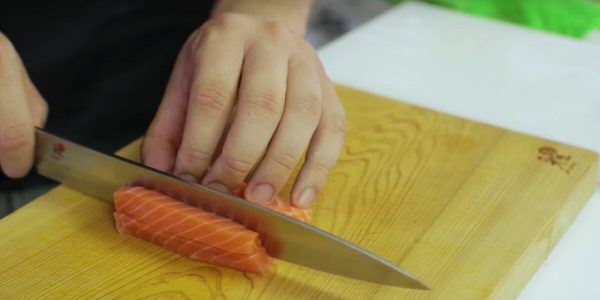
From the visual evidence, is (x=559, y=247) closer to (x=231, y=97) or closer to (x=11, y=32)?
(x=231, y=97)

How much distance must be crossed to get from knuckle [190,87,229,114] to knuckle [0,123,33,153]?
30 centimetres

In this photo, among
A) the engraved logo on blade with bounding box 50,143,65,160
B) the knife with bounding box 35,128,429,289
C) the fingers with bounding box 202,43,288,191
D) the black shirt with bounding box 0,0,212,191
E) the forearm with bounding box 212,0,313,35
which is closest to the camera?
the knife with bounding box 35,128,429,289

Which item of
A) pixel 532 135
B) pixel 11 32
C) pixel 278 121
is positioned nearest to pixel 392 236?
pixel 278 121

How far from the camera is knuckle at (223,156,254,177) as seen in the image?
1.45m

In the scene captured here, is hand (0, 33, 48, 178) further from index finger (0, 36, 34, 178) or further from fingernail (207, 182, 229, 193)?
fingernail (207, 182, 229, 193)

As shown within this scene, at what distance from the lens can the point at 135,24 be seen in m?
2.10

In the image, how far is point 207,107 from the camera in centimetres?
149

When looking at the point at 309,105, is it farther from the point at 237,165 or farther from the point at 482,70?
the point at 482,70

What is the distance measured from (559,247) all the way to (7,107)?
993 mm

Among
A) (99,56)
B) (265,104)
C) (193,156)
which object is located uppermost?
(265,104)

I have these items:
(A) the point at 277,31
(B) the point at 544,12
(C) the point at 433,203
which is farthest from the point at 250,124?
(B) the point at 544,12

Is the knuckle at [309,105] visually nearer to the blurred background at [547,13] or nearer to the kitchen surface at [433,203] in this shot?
the kitchen surface at [433,203]

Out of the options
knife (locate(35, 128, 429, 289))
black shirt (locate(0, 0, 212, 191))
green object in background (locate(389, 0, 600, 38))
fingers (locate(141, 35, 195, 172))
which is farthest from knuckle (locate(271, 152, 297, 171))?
green object in background (locate(389, 0, 600, 38))

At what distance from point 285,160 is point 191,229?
19 cm
